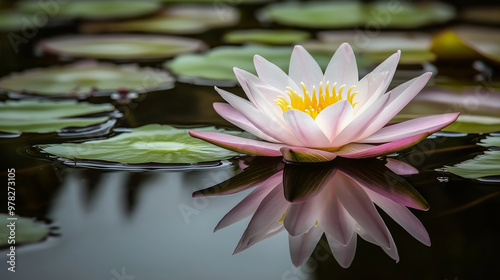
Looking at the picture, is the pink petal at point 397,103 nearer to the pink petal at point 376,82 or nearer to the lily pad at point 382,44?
the pink petal at point 376,82

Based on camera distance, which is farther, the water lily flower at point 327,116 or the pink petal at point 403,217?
the water lily flower at point 327,116

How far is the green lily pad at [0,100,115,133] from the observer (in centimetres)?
134

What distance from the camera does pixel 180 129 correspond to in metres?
1.33

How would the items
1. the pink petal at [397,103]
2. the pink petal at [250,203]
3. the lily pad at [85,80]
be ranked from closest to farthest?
the pink petal at [250,203] < the pink petal at [397,103] < the lily pad at [85,80]

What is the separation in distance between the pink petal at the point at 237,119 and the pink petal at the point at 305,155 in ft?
0.18

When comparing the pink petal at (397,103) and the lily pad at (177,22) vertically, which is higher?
the lily pad at (177,22)

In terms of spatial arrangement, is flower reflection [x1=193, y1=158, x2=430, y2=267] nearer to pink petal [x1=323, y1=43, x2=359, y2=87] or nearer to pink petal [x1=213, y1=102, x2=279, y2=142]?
pink petal [x1=213, y1=102, x2=279, y2=142]

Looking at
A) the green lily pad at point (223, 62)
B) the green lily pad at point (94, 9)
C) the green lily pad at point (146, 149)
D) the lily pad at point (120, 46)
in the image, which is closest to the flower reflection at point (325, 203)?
the green lily pad at point (146, 149)

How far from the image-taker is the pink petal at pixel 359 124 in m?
1.01

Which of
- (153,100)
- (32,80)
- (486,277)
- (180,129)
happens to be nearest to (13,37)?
(32,80)

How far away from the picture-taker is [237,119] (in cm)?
114

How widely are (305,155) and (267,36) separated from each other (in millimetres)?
1363

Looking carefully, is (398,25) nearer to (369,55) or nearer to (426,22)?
(426,22)

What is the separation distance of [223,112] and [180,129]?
0.21 metres
